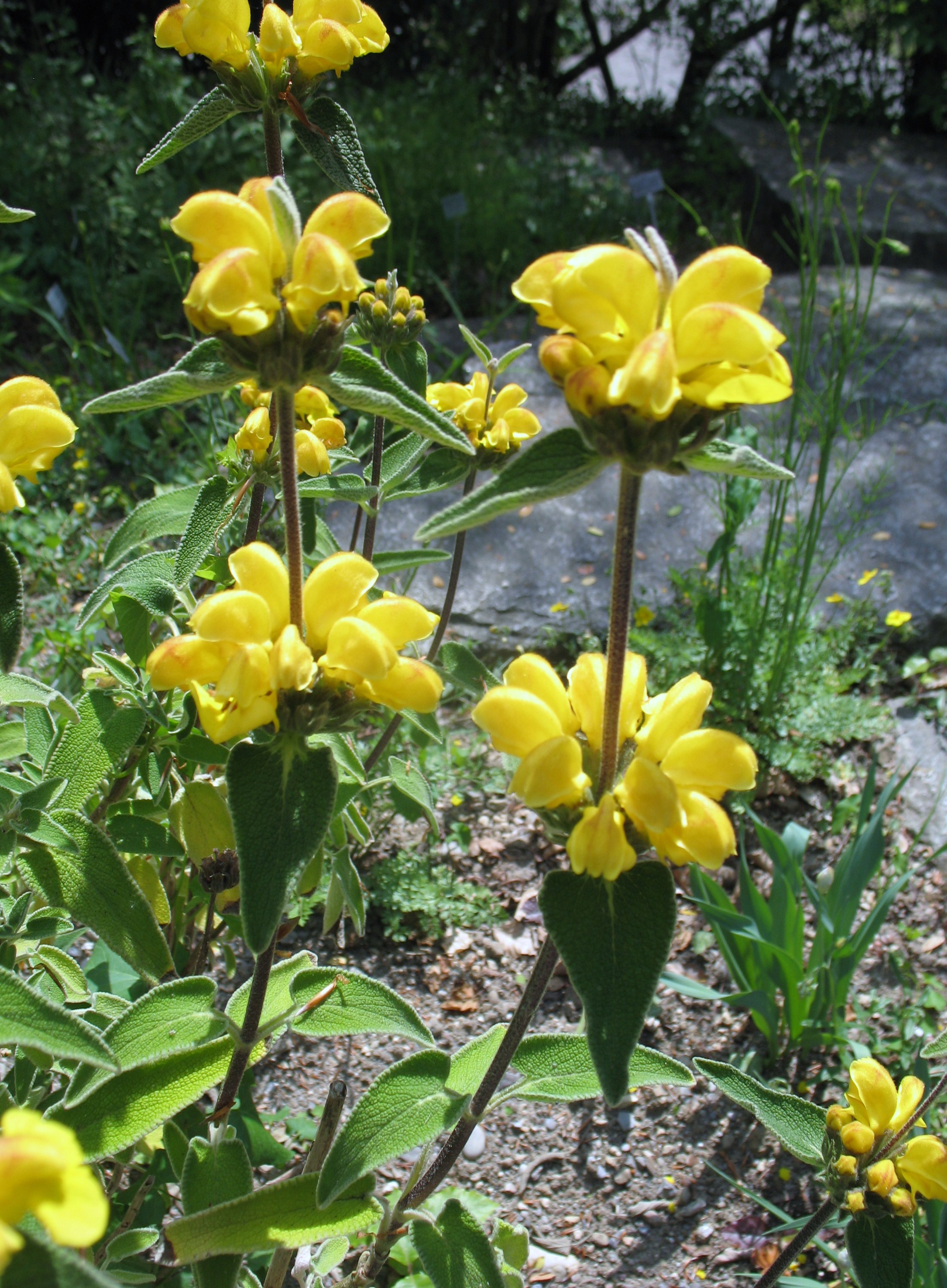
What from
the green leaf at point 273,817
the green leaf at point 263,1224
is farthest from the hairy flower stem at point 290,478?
the green leaf at point 263,1224

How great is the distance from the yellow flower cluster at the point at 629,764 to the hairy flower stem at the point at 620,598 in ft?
0.12

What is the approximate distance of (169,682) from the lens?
0.78 meters

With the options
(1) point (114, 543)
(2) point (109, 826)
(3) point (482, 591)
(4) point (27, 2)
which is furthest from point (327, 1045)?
(4) point (27, 2)

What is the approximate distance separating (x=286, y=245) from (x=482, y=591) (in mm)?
2201

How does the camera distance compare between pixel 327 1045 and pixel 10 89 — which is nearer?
pixel 327 1045

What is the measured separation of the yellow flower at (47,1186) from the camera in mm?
492

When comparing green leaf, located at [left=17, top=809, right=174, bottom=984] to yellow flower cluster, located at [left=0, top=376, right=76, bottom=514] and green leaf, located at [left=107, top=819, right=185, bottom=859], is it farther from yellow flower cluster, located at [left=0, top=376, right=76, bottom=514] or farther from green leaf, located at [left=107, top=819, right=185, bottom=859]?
yellow flower cluster, located at [left=0, top=376, right=76, bottom=514]

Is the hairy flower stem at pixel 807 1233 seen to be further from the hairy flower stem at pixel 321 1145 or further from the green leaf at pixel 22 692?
the green leaf at pixel 22 692

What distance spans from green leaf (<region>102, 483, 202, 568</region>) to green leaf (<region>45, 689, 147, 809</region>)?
0.22m

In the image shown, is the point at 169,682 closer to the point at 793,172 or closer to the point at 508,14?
the point at 793,172

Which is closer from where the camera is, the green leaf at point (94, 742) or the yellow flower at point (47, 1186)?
the yellow flower at point (47, 1186)

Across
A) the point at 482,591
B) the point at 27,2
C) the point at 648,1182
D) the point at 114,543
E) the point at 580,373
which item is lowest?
the point at 648,1182

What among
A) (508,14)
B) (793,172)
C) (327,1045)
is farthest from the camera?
(508,14)

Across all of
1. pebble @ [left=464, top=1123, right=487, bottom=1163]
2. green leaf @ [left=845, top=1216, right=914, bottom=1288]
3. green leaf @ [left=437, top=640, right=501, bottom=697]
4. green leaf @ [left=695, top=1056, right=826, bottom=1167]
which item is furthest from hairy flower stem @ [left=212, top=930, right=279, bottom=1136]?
pebble @ [left=464, top=1123, right=487, bottom=1163]
